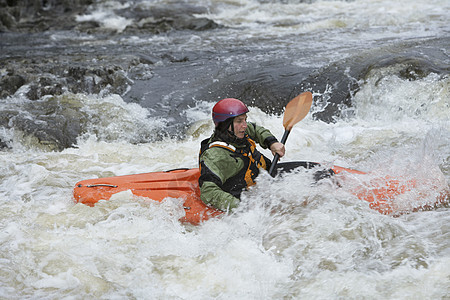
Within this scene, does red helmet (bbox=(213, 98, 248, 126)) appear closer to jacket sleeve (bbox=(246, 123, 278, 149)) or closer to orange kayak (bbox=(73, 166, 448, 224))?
jacket sleeve (bbox=(246, 123, 278, 149))

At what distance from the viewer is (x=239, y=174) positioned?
11.6 feet

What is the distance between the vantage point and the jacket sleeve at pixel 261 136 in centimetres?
384

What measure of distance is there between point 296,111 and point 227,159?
1152mm

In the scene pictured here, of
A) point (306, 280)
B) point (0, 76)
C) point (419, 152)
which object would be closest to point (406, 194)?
point (419, 152)

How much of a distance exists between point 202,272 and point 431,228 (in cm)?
160

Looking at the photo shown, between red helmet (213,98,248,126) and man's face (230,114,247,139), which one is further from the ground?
red helmet (213,98,248,126)

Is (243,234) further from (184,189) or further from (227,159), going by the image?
(184,189)

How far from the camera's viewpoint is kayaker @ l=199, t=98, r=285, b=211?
332 cm

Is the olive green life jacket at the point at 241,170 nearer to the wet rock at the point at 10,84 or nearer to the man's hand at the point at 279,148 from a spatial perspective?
the man's hand at the point at 279,148

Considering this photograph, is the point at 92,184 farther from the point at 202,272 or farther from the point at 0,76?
the point at 0,76

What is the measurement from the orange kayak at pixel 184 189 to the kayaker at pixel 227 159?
23 centimetres

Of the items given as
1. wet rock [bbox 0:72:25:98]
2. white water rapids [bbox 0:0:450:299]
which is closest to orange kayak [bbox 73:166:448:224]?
white water rapids [bbox 0:0:450:299]

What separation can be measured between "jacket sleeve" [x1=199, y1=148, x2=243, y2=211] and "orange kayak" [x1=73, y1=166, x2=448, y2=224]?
225mm

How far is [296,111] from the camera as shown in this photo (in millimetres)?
4270
